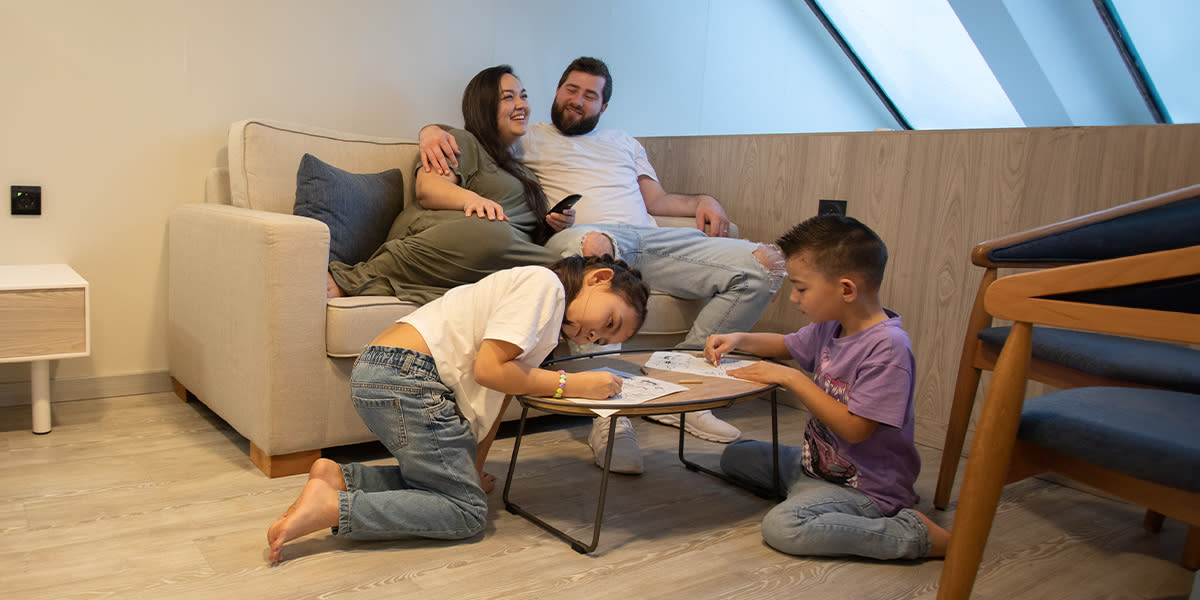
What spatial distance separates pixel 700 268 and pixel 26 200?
6.59 feet

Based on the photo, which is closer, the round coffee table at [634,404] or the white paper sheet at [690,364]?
the round coffee table at [634,404]

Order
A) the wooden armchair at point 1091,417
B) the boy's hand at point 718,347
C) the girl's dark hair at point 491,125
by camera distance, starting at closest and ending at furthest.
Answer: the wooden armchair at point 1091,417, the boy's hand at point 718,347, the girl's dark hair at point 491,125

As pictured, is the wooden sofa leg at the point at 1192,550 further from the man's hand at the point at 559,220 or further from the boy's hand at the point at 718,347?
the man's hand at the point at 559,220

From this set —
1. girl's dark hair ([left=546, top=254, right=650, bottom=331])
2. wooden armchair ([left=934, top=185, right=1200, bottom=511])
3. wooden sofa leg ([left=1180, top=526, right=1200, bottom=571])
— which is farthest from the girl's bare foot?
wooden sofa leg ([left=1180, top=526, right=1200, bottom=571])

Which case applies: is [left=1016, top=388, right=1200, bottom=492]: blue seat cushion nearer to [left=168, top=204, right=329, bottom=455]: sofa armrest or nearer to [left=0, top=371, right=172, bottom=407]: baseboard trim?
[left=168, top=204, right=329, bottom=455]: sofa armrest

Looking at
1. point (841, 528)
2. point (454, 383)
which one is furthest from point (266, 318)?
point (841, 528)

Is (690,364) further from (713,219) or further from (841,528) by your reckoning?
(713,219)

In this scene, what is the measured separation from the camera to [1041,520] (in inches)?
76.8

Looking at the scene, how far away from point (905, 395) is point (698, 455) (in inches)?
30.9

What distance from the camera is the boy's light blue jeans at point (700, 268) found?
8.35ft

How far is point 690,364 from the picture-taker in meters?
1.90

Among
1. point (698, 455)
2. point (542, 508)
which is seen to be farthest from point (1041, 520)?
point (542, 508)

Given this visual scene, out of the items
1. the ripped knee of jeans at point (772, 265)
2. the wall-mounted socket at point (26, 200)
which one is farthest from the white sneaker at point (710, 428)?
the wall-mounted socket at point (26, 200)

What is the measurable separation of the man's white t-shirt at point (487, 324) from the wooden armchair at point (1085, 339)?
0.91 m
